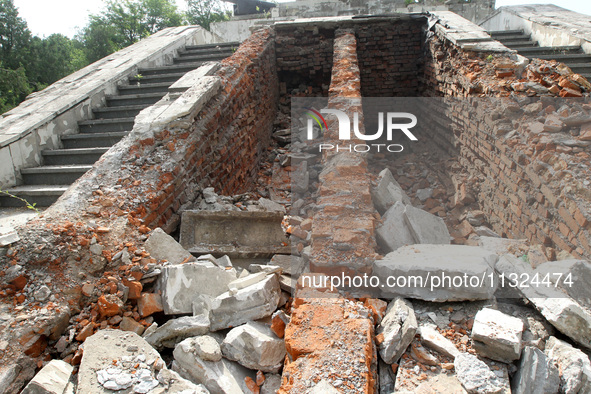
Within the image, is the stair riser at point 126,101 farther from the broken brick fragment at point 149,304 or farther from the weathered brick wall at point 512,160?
the weathered brick wall at point 512,160

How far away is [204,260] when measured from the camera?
2.95 metres

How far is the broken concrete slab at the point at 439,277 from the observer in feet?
7.07

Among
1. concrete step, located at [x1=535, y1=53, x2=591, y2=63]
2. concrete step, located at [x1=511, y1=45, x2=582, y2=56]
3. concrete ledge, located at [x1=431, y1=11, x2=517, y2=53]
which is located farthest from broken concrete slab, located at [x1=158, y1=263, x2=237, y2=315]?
concrete step, located at [x1=511, y1=45, x2=582, y2=56]

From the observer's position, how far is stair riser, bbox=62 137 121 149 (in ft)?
16.7

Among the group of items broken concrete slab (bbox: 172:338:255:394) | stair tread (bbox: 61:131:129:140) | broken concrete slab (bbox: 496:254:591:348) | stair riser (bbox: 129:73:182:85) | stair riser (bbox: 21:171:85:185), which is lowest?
broken concrete slab (bbox: 172:338:255:394)

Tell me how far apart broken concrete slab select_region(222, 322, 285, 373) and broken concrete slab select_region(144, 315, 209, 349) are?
0.23 m

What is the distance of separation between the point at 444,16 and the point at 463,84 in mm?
2684

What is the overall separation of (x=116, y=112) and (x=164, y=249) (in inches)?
147

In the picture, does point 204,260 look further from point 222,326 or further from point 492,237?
point 492,237

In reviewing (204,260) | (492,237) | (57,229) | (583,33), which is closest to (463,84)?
(492,237)

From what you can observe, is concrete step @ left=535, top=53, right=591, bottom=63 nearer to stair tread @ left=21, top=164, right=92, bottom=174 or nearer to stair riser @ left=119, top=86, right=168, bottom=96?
stair riser @ left=119, top=86, right=168, bottom=96

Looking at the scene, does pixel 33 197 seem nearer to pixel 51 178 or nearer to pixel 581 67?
pixel 51 178

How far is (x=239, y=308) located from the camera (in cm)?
228

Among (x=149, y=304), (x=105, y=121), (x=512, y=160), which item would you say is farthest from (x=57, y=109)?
(x=512, y=160)
